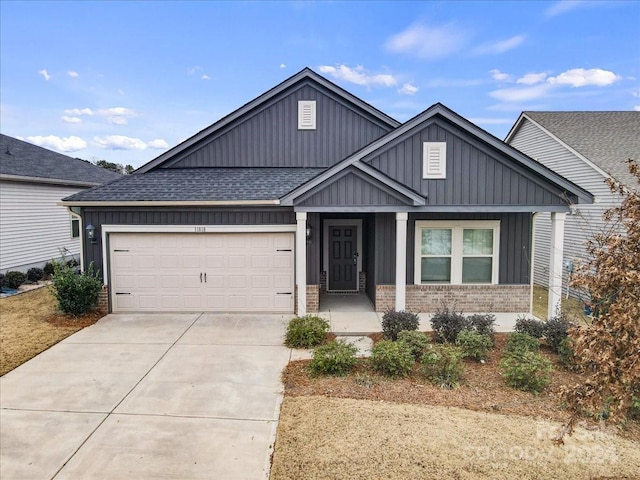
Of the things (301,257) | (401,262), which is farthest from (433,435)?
(301,257)

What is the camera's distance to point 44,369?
281 inches

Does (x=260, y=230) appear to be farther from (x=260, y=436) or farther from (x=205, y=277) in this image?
(x=260, y=436)

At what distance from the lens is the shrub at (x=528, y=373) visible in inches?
243

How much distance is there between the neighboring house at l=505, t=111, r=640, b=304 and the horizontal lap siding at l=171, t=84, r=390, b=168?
7.04 m

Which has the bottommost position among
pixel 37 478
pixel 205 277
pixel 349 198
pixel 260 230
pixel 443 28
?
pixel 37 478

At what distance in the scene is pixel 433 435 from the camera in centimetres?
489

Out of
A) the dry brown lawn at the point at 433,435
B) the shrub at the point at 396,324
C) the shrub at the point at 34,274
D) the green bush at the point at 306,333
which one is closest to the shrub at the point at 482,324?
the shrub at the point at 396,324

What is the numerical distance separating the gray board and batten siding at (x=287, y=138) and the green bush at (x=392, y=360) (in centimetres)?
768

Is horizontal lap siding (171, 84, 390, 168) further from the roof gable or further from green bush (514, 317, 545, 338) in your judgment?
green bush (514, 317, 545, 338)

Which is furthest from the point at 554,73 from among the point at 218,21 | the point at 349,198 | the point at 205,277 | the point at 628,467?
the point at 628,467

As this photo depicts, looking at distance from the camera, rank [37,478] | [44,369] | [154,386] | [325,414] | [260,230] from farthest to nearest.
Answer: [260,230], [44,369], [154,386], [325,414], [37,478]

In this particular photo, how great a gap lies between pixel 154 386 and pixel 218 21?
15.6m

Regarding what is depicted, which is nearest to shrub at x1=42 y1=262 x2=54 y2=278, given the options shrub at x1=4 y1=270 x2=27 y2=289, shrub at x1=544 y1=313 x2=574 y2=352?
shrub at x1=4 y1=270 x2=27 y2=289

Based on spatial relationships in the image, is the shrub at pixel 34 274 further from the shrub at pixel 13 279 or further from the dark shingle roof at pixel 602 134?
the dark shingle roof at pixel 602 134
